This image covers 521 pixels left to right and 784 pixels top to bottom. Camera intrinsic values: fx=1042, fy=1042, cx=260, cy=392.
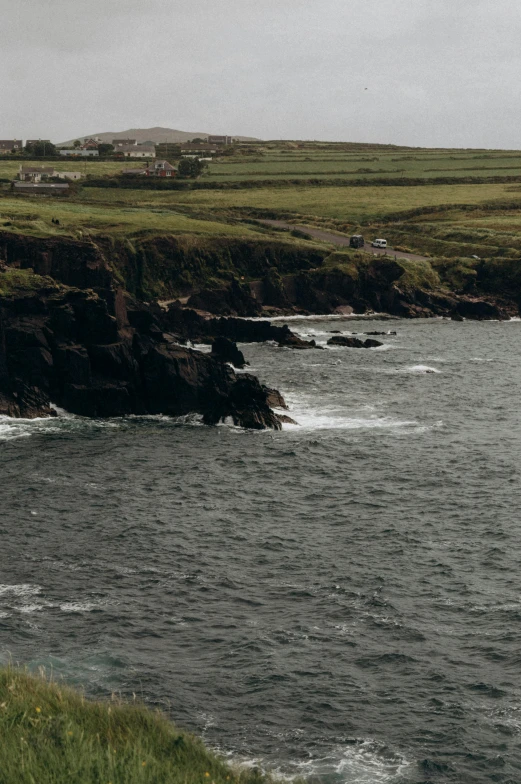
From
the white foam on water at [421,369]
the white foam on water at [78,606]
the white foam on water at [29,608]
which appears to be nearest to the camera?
the white foam on water at [29,608]

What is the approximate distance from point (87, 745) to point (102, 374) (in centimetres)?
6820

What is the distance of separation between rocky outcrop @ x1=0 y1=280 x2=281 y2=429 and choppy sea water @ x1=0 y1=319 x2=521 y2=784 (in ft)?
10.4

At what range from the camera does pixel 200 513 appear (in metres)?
67.4

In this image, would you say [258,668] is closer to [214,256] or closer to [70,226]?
[70,226]

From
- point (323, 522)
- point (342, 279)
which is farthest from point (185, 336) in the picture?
point (323, 522)

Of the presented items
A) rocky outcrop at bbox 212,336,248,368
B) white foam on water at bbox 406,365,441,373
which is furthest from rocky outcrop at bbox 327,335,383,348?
rocky outcrop at bbox 212,336,248,368

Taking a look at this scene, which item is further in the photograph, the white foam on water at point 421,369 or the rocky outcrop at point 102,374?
the white foam on water at point 421,369

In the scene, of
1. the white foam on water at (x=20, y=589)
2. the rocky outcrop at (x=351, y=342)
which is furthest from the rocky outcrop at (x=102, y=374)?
the rocky outcrop at (x=351, y=342)

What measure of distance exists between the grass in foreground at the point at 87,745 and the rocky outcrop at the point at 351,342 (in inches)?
3971

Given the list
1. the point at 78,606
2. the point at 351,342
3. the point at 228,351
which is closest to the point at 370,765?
the point at 78,606

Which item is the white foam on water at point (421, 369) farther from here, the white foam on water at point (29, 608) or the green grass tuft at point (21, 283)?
→ the white foam on water at point (29, 608)

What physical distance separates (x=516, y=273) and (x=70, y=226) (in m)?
76.9

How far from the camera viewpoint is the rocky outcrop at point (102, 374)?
91812mm

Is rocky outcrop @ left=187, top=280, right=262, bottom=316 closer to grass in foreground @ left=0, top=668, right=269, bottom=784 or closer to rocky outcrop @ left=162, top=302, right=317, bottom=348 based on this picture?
rocky outcrop @ left=162, top=302, right=317, bottom=348
